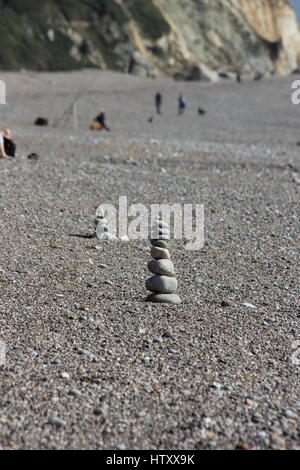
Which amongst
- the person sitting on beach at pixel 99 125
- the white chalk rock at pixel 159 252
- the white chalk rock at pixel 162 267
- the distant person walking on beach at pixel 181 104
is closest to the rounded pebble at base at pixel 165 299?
the white chalk rock at pixel 162 267

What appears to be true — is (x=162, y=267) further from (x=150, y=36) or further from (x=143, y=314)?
(x=150, y=36)

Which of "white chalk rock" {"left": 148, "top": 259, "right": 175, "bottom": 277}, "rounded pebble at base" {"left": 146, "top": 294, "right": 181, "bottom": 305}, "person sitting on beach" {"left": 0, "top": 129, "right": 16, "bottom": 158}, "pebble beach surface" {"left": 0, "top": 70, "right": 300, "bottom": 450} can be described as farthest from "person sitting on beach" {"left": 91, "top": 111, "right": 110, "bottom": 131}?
"rounded pebble at base" {"left": 146, "top": 294, "right": 181, "bottom": 305}

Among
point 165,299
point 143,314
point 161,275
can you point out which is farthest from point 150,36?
point 143,314

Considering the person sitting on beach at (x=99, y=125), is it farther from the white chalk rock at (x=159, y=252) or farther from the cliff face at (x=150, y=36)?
the cliff face at (x=150, y=36)

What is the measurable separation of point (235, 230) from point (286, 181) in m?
5.58

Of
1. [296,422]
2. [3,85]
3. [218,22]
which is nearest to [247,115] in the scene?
[3,85]

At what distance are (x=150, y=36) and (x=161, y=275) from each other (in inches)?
2928

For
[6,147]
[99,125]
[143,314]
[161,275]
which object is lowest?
[143,314]

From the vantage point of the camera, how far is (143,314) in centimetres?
732

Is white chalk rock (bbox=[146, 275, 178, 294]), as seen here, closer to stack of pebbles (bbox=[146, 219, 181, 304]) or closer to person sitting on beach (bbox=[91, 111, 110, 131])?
stack of pebbles (bbox=[146, 219, 181, 304])

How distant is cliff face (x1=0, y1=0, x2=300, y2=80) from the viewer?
64.6 metres

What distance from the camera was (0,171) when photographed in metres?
15.0

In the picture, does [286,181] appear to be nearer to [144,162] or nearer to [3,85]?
[144,162]

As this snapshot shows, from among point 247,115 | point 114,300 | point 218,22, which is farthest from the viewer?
point 218,22
